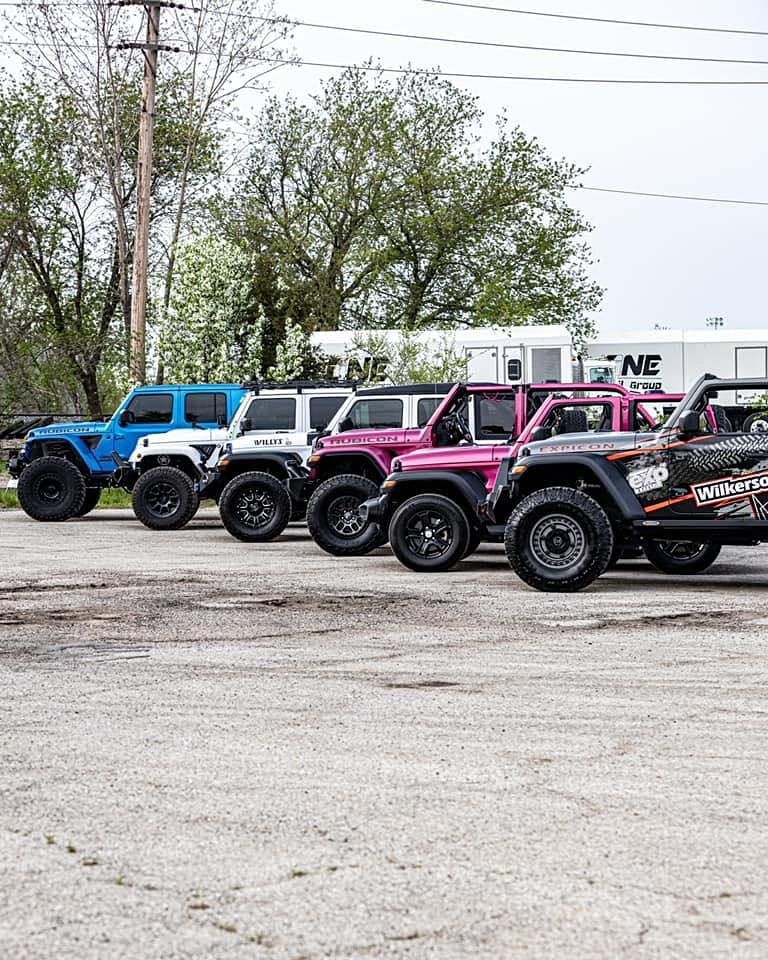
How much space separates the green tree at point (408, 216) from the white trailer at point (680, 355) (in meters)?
8.45

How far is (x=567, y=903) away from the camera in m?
4.60

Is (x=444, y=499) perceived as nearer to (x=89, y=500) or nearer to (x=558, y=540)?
(x=558, y=540)

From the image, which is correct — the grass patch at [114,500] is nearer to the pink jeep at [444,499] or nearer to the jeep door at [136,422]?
the jeep door at [136,422]

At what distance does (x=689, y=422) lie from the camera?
1322cm

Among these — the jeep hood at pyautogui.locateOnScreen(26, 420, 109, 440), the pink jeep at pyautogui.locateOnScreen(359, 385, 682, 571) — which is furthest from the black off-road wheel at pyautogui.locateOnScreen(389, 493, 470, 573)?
the jeep hood at pyautogui.locateOnScreen(26, 420, 109, 440)

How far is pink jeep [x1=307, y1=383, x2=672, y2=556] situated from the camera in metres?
16.7

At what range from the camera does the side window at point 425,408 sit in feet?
62.1

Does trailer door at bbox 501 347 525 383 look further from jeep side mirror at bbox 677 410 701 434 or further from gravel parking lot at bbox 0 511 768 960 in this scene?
gravel parking lot at bbox 0 511 768 960

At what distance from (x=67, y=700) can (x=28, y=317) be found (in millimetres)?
41829

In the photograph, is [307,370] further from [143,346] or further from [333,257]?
[333,257]

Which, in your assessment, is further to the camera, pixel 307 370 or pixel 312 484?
pixel 307 370

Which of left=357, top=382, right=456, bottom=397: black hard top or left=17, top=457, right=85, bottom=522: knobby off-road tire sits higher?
left=357, top=382, right=456, bottom=397: black hard top

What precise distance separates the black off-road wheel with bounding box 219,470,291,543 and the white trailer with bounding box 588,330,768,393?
17.7 metres

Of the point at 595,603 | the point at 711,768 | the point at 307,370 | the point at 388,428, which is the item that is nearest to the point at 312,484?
the point at 388,428
